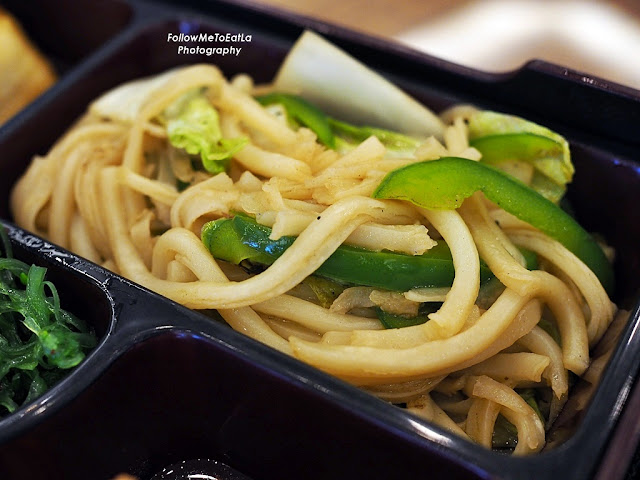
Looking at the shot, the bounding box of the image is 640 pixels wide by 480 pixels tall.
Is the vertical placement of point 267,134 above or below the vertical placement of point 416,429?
above

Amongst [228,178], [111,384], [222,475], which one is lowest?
[222,475]

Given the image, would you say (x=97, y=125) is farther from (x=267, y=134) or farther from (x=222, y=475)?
(x=222, y=475)

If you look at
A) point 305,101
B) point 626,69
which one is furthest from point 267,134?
point 626,69

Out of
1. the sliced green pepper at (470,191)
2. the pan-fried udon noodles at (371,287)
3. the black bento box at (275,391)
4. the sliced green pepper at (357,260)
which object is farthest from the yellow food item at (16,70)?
→ the sliced green pepper at (470,191)

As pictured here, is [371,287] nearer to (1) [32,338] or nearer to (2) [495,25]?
(1) [32,338]

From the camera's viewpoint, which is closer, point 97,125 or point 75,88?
point 97,125

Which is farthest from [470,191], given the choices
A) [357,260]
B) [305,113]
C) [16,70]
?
[16,70]
